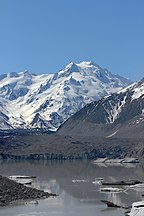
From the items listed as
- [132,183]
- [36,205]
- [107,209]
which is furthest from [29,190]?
[132,183]

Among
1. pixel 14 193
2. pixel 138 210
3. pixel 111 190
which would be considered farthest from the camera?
pixel 111 190

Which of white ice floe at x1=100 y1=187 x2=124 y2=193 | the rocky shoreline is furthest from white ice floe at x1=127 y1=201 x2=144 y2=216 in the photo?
white ice floe at x1=100 y1=187 x2=124 y2=193

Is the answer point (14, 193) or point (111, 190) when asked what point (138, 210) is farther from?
point (111, 190)

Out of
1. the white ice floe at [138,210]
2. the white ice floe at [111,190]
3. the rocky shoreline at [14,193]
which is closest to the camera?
the white ice floe at [138,210]

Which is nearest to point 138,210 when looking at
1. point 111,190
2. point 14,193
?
point 14,193

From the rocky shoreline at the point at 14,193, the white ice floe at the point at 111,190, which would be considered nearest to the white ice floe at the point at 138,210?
the rocky shoreline at the point at 14,193

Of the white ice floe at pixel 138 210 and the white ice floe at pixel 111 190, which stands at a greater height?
the white ice floe at pixel 111 190

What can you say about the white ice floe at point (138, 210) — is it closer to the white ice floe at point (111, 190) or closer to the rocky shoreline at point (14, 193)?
the rocky shoreline at point (14, 193)

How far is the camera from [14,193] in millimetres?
77938

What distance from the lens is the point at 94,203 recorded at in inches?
2982

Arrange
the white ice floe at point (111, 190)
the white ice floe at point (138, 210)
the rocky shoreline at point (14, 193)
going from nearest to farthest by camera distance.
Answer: the white ice floe at point (138, 210) → the rocky shoreline at point (14, 193) → the white ice floe at point (111, 190)

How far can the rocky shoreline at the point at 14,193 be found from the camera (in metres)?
74.4

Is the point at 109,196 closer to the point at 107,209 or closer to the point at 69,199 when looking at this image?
the point at 69,199

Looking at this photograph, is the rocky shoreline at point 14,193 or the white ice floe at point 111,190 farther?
the white ice floe at point 111,190
